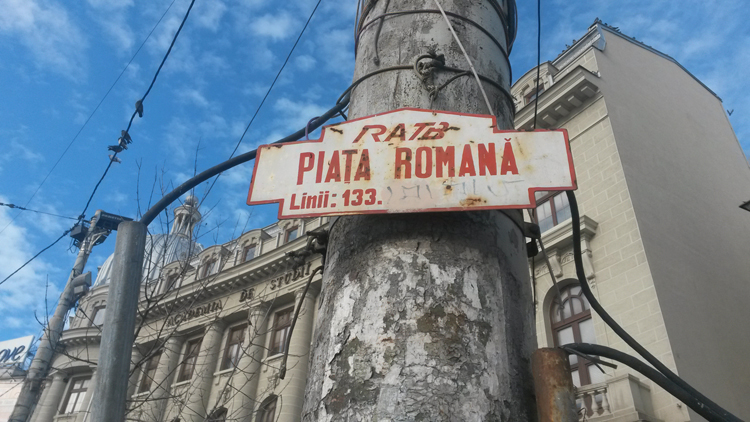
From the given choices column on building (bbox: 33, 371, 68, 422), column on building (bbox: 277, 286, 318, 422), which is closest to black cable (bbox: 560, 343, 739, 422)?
column on building (bbox: 277, 286, 318, 422)

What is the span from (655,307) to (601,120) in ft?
18.9

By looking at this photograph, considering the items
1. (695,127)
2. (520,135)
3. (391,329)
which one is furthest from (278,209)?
(695,127)

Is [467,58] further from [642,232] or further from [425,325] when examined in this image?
[642,232]

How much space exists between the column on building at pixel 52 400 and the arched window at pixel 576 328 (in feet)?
83.8

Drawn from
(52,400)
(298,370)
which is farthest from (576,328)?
(52,400)

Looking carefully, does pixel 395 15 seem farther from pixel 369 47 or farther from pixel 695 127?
pixel 695 127

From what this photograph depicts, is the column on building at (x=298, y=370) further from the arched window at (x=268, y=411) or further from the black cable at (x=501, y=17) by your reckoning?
the black cable at (x=501, y=17)

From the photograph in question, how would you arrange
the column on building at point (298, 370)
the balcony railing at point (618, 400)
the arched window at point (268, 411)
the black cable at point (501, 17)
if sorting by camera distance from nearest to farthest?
the black cable at point (501, 17) < the balcony railing at point (618, 400) < the column on building at point (298, 370) < the arched window at point (268, 411)

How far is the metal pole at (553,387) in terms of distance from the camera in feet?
4.90

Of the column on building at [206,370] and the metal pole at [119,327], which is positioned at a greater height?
the column on building at [206,370]

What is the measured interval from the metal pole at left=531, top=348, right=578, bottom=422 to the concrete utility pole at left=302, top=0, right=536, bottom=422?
59 millimetres

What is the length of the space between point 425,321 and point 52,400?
3332 cm

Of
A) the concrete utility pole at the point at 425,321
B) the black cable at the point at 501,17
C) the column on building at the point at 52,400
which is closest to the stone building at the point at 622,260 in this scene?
the black cable at the point at 501,17

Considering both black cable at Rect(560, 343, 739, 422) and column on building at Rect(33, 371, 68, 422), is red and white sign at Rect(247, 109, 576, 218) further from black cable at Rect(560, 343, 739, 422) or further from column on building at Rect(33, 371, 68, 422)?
column on building at Rect(33, 371, 68, 422)
